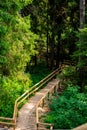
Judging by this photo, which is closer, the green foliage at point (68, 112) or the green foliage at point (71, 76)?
the green foliage at point (68, 112)

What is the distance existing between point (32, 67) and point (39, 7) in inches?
248

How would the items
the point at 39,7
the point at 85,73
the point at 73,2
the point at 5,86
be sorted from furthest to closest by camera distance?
the point at 39,7
the point at 73,2
the point at 85,73
the point at 5,86

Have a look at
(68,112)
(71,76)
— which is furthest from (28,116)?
(71,76)

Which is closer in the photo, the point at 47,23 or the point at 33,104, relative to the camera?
the point at 33,104

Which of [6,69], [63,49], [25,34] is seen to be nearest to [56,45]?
[63,49]

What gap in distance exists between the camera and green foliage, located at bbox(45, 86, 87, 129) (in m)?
15.3

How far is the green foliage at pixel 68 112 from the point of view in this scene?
1529 centimetres

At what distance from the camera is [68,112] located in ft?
51.8

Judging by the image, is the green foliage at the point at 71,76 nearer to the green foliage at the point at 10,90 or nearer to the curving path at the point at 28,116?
the curving path at the point at 28,116

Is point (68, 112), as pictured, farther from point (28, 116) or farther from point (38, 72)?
point (38, 72)

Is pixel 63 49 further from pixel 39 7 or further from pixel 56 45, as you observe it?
pixel 39 7

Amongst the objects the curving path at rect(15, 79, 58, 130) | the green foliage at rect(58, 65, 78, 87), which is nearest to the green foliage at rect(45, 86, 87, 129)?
the curving path at rect(15, 79, 58, 130)

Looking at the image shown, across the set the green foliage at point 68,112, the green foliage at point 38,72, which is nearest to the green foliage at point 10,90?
the green foliage at point 68,112

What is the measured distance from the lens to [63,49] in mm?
36094
